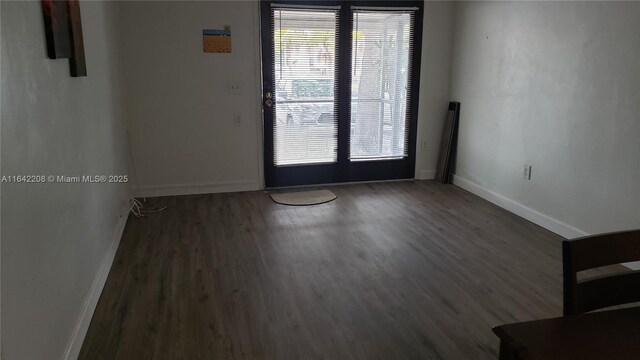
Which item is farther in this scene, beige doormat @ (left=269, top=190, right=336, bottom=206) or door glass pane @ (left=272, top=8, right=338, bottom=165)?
door glass pane @ (left=272, top=8, right=338, bottom=165)

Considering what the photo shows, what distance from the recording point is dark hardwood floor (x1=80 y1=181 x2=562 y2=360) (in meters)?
2.38

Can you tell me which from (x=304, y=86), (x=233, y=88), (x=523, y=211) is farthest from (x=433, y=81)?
(x=233, y=88)

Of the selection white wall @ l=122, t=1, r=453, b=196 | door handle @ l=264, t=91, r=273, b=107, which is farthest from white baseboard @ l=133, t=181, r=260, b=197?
door handle @ l=264, t=91, r=273, b=107

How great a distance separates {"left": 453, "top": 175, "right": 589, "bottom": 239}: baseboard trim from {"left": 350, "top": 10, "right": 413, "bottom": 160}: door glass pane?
813 millimetres

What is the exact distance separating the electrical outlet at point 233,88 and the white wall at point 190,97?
0.03 m

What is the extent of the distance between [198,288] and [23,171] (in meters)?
1.44

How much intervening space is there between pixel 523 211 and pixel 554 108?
96 cm

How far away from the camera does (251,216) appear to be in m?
4.30

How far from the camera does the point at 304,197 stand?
488 cm

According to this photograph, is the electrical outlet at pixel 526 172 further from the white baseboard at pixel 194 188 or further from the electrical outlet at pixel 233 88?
the electrical outlet at pixel 233 88

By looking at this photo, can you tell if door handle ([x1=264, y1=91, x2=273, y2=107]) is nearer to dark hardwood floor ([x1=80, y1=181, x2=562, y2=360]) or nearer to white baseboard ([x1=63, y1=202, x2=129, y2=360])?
dark hardwood floor ([x1=80, y1=181, x2=562, y2=360])

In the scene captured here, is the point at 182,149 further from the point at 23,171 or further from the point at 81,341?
the point at 23,171

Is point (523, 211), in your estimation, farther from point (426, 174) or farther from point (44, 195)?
point (44, 195)

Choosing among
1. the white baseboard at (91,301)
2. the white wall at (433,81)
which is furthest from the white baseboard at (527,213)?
the white baseboard at (91,301)
